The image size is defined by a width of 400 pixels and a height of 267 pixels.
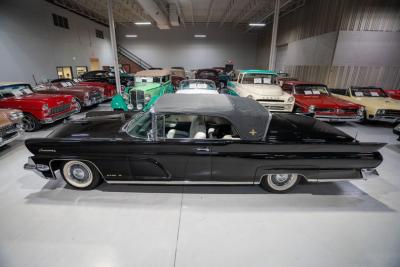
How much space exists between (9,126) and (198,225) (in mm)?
4717

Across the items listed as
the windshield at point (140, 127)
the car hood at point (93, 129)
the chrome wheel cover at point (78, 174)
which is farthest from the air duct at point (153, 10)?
the chrome wheel cover at point (78, 174)

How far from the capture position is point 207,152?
2619 mm

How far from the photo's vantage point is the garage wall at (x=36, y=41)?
9.95m

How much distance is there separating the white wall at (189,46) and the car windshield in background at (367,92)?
1750 centimetres

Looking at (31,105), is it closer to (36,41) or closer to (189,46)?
(36,41)

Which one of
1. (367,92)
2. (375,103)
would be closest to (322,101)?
(375,103)

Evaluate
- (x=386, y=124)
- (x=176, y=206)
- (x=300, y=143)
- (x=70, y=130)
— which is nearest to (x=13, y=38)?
(x=70, y=130)

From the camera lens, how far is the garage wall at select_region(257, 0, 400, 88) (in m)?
9.88

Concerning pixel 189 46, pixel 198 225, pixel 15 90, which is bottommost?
pixel 198 225

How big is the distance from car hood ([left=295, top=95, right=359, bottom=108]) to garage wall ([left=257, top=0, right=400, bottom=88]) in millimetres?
5407

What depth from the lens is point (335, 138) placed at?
275 centimetres

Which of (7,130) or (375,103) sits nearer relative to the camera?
(7,130)

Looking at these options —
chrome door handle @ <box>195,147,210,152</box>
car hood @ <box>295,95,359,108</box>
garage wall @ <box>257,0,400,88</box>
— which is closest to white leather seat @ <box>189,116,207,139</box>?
chrome door handle @ <box>195,147,210,152</box>

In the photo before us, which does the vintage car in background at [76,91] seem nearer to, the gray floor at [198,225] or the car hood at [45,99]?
the car hood at [45,99]
